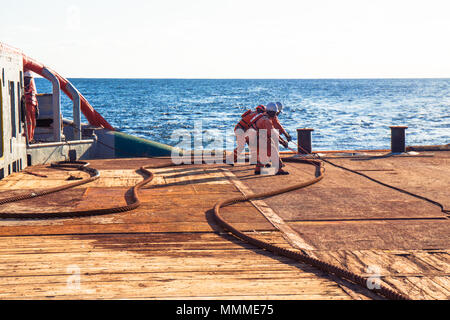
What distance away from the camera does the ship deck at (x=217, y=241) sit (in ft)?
14.6

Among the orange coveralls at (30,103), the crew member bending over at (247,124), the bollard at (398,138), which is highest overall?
the orange coveralls at (30,103)

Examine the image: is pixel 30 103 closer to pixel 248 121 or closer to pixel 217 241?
pixel 248 121

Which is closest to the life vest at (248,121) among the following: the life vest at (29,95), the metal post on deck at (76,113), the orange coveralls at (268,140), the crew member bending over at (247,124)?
the crew member bending over at (247,124)

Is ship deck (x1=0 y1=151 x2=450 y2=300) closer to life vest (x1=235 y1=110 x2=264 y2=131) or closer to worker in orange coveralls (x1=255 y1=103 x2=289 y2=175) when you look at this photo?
worker in orange coveralls (x1=255 y1=103 x2=289 y2=175)

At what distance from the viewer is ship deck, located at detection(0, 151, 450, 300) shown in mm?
4461

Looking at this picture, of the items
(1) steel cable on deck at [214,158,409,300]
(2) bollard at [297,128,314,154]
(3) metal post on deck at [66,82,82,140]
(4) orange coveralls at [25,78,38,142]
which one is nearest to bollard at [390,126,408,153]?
(2) bollard at [297,128,314,154]

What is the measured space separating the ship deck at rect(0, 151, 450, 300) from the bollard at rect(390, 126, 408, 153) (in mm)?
4347

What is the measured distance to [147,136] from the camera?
38344 millimetres

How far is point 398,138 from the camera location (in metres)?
14.7

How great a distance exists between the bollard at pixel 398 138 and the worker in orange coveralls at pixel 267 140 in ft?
15.1

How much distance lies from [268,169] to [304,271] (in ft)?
21.1

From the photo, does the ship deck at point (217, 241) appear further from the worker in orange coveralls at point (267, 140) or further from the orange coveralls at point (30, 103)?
the orange coveralls at point (30, 103)
